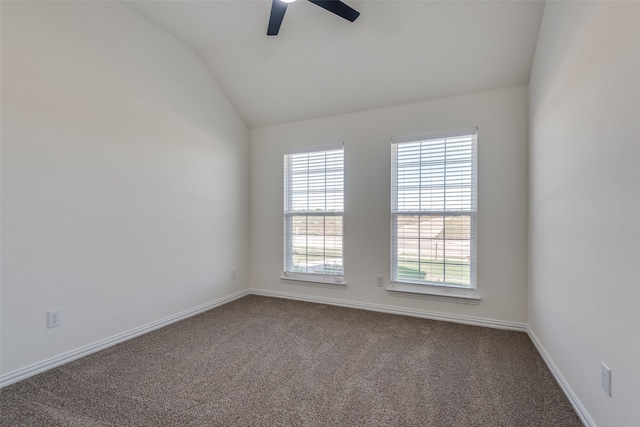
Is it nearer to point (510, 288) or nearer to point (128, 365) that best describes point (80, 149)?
point (128, 365)

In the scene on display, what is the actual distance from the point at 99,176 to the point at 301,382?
2.32 meters

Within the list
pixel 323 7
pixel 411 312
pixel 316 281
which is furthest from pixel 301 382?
pixel 323 7

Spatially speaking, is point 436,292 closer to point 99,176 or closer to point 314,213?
point 314,213

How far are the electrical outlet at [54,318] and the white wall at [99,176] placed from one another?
0.03 metres

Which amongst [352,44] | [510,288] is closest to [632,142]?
[510,288]

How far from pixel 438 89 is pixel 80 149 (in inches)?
132

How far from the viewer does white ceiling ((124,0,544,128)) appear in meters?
2.57

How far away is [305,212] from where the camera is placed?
4004mm

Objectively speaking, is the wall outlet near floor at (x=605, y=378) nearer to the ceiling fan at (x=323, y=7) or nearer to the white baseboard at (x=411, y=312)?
the white baseboard at (x=411, y=312)

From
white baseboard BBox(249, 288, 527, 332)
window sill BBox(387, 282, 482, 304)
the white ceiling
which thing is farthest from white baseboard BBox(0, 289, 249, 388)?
the white ceiling

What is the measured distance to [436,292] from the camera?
325 centimetres

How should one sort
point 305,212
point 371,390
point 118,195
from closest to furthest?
point 371,390, point 118,195, point 305,212

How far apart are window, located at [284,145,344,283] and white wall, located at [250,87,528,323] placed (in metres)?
0.12

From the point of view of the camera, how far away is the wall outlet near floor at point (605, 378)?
1.40m
